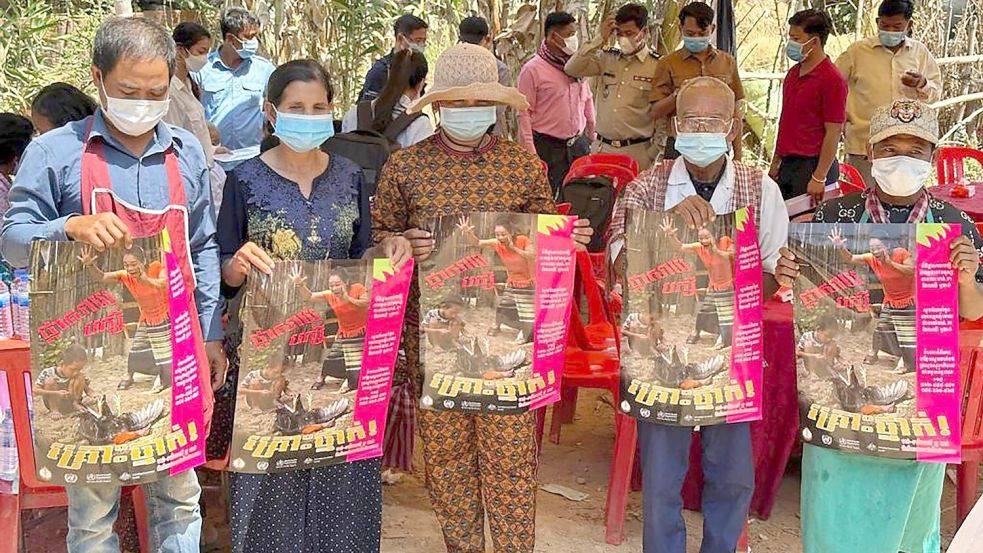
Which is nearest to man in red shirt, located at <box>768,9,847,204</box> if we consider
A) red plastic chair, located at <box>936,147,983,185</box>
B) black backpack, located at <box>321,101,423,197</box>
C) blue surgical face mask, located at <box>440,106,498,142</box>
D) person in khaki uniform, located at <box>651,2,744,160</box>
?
person in khaki uniform, located at <box>651,2,744,160</box>

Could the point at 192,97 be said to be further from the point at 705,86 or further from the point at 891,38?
the point at 891,38

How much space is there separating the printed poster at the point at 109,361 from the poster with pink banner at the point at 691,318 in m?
1.33

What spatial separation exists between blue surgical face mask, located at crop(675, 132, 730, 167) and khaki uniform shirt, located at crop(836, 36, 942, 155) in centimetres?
412

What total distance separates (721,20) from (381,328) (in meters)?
4.90

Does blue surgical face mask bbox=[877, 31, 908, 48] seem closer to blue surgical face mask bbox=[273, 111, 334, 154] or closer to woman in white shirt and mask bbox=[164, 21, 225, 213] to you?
woman in white shirt and mask bbox=[164, 21, 225, 213]

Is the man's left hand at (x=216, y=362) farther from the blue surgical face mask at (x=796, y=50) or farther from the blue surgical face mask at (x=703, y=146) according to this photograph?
the blue surgical face mask at (x=796, y=50)

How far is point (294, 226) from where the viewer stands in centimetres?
312

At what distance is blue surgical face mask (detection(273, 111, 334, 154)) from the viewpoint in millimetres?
3096

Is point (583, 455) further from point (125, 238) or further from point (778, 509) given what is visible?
point (125, 238)

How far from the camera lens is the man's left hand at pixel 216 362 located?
307 cm

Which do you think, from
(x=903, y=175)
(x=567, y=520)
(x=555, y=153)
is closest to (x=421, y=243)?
(x=903, y=175)

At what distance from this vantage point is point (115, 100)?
2693 mm

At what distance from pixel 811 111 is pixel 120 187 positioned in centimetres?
473

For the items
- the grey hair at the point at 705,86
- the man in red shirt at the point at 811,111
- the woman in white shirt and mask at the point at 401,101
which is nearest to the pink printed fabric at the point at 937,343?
the grey hair at the point at 705,86
